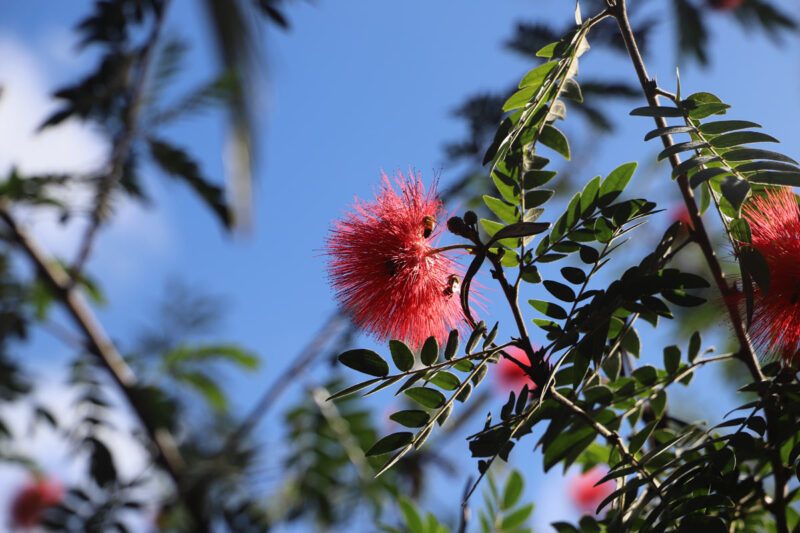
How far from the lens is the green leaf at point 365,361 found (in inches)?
30.0

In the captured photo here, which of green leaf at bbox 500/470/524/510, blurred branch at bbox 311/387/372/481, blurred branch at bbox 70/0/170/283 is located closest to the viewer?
green leaf at bbox 500/470/524/510

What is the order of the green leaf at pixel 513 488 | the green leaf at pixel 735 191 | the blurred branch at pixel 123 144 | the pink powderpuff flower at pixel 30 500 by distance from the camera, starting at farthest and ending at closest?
the pink powderpuff flower at pixel 30 500 → the blurred branch at pixel 123 144 → the green leaf at pixel 513 488 → the green leaf at pixel 735 191

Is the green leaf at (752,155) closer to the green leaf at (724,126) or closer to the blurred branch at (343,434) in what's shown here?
the green leaf at (724,126)

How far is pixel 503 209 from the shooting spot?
850 mm

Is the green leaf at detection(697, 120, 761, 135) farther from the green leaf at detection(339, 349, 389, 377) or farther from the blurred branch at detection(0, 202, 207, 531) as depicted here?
the blurred branch at detection(0, 202, 207, 531)

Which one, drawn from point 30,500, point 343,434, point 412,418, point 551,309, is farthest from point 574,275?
point 30,500

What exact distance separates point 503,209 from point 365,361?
251 millimetres

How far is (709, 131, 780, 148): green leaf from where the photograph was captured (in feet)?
2.56

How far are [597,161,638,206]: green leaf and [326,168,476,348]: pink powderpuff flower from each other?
0.65ft

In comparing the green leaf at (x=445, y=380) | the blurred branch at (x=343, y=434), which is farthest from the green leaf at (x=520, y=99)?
the blurred branch at (x=343, y=434)

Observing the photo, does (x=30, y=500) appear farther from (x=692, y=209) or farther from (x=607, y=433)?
(x=692, y=209)

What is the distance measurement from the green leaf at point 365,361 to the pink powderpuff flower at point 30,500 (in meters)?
3.29

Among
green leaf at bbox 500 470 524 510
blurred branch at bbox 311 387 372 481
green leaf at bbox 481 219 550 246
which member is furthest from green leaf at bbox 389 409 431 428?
blurred branch at bbox 311 387 372 481

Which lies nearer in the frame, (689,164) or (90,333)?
(689,164)
